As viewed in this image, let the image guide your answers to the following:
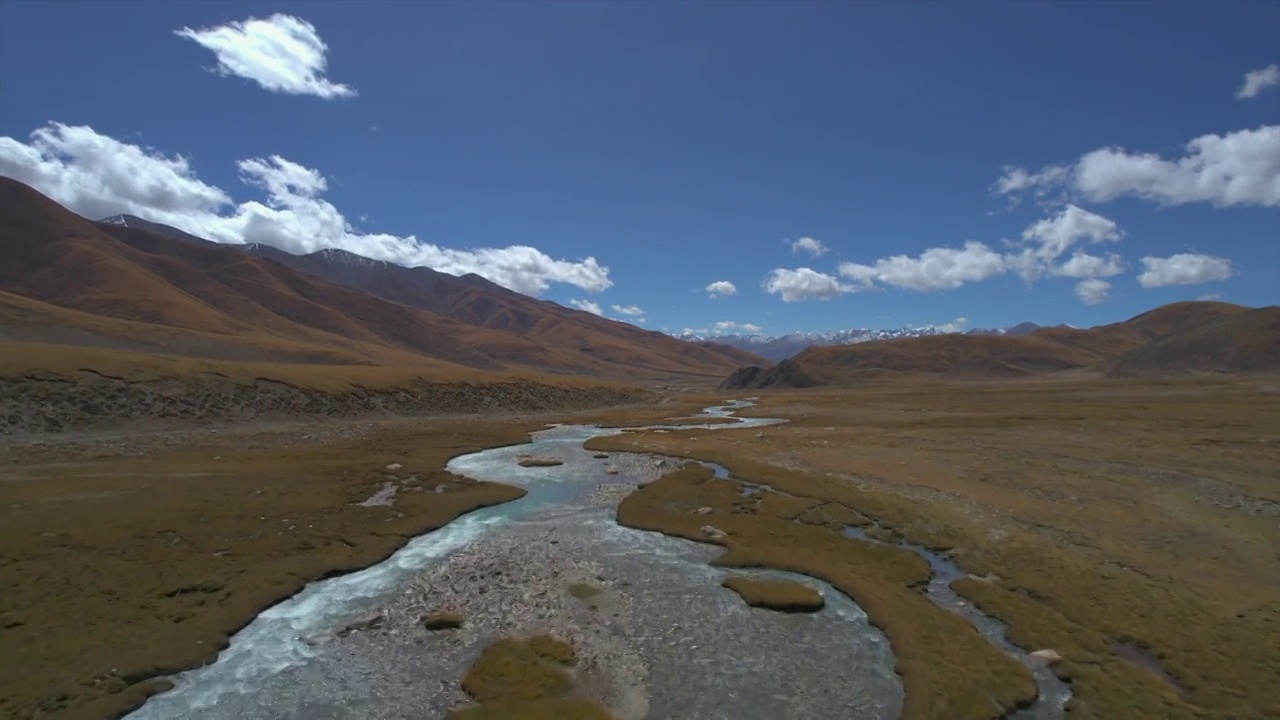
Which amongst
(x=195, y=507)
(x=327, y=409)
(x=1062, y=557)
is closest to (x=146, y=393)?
(x=327, y=409)

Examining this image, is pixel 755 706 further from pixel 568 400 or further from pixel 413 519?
pixel 568 400

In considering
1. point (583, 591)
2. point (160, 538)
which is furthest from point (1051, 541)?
point (160, 538)

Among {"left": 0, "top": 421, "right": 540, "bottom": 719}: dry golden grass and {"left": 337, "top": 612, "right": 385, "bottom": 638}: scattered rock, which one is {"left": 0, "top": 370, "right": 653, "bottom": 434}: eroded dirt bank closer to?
{"left": 0, "top": 421, "right": 540, "bottom": 719}: dry golden grass

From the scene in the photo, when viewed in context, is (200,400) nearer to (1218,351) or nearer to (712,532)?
(712,532)

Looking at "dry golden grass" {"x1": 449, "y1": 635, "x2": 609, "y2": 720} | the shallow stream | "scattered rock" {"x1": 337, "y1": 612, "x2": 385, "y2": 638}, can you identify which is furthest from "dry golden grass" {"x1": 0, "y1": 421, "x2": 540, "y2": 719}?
"dry golden grass" {"x1": 449, "y1": 635, "x2": 609, "y2": 720}

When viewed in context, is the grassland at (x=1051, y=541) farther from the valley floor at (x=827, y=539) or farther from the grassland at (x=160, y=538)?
the grassland at (x=160, y=538)
